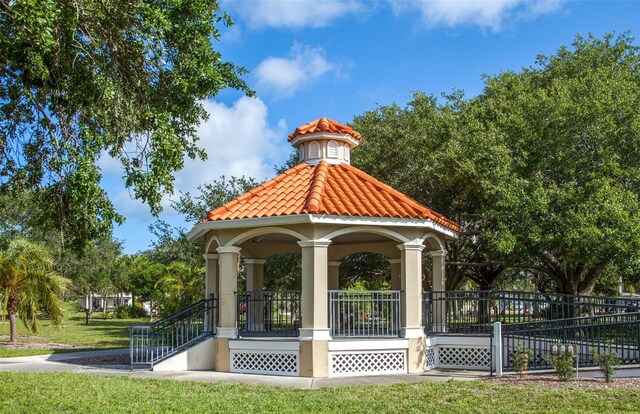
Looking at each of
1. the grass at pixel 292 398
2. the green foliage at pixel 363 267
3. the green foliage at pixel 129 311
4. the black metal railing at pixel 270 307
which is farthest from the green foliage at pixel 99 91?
the green foliage at pixel 129 311

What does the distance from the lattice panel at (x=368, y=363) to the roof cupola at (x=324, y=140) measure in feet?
20.3

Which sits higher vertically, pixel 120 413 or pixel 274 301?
pixel 274 301

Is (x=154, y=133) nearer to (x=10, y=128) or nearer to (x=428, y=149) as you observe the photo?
(x=10, y=128)

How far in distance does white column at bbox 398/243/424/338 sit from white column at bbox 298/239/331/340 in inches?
79.7

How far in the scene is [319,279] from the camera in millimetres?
14836

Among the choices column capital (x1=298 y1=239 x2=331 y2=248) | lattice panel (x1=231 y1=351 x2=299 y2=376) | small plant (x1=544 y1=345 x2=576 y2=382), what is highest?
column capital (x1=298 y1=239 x2=331 y2=248)

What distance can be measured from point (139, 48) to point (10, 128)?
3.15 meters

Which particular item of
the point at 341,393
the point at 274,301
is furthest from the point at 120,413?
the point at 274,301

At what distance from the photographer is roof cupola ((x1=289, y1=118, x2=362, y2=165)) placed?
61.1 ft

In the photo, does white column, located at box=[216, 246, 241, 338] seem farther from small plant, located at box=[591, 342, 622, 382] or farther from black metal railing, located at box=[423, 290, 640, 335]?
small plant, located at box=[591, 342, 622, 382]

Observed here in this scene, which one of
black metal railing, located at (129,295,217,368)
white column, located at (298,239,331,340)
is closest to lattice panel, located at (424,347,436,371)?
white column, located at (298,239,331,340)

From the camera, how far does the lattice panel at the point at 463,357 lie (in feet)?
51.9

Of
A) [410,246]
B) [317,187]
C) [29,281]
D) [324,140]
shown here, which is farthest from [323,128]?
[29,281]

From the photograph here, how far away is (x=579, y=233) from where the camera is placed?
618 inches
